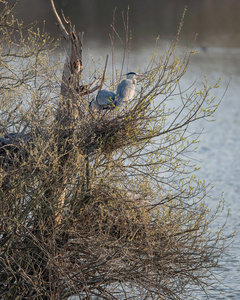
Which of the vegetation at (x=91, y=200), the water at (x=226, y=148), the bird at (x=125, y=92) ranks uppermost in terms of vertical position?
the water at (x=226, y=148)

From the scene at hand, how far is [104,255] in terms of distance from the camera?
6395 mm

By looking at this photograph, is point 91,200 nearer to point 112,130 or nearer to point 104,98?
point 112,130

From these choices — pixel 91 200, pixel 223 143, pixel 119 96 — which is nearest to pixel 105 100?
pixel 119 96

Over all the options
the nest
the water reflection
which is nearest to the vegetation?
the nest

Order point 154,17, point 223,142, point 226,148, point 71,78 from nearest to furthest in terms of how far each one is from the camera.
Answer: point 71,78 < point 226,148 < point 223,142 < point 154,17

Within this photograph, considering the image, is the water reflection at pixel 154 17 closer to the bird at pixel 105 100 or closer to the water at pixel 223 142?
the water at pixel 223 142

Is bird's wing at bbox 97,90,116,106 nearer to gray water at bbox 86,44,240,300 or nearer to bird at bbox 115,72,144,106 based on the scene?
bird at bbox 115,72,144,106

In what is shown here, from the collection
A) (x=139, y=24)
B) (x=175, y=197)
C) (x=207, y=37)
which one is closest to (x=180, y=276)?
(x=175, y=197)

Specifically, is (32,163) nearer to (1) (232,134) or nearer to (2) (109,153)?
(2) (109,153)

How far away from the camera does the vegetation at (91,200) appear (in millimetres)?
6477

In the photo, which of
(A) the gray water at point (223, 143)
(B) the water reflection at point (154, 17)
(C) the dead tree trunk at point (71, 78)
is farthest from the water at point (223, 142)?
(C) the dead tree trunk at point (71, 78)

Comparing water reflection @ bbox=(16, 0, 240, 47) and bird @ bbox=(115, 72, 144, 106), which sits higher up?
water reflection @ bbox=(16, 0, 240, 47)

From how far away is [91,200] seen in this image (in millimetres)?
6938

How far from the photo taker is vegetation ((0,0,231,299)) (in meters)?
6.48
